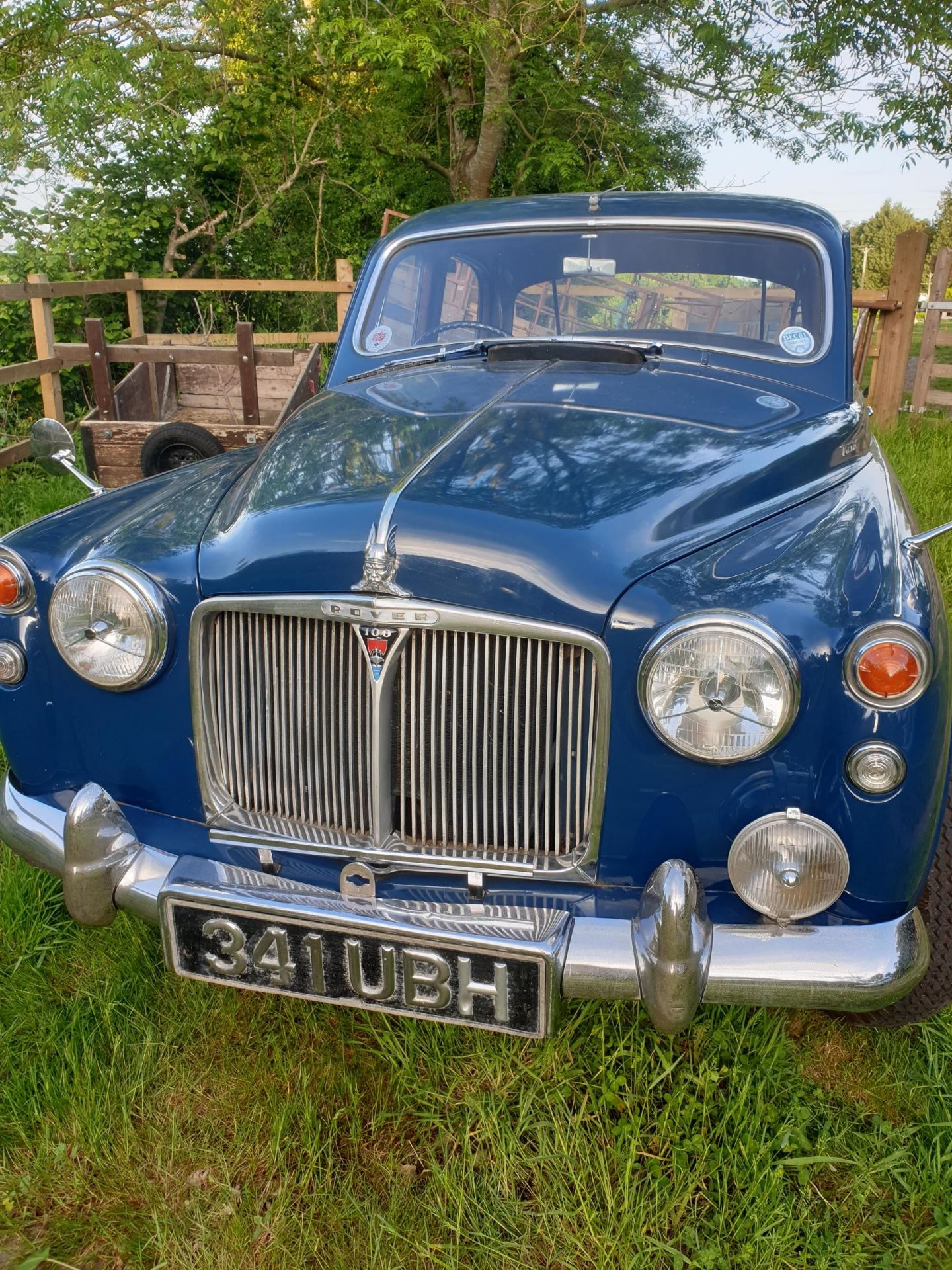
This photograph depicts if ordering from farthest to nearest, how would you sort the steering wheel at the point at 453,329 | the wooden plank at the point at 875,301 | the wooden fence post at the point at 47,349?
1. the wooden plank at the point at 875,301
2. the wooden fence post at the point at 47,349
3. the steering wheel at the point at 453,329

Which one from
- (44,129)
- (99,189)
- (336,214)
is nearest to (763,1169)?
(99,189)

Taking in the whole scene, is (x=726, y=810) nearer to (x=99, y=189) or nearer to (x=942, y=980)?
(x=942, y=980)

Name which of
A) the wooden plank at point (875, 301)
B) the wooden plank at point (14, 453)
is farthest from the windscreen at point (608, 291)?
the wooden plank at point (875, 301)

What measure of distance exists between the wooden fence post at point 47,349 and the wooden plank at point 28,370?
0.16 ft

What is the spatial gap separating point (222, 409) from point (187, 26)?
7.19m

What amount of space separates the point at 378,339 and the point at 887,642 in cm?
205

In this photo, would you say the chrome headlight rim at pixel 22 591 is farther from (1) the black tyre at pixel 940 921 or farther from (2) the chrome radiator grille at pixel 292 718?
(1) the black tyre at pixel 940 921

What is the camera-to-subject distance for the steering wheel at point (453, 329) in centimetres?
308

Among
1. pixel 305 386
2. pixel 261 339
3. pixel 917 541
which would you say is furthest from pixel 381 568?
pixel 261 339

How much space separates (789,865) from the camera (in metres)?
1.74

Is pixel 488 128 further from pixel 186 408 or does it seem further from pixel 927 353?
pixel 186 408

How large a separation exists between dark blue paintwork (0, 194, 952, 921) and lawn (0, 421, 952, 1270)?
0.49 meters

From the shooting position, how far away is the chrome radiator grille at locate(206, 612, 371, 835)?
192 centimetres

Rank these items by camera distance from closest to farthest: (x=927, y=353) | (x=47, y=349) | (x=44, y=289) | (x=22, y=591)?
(x=22, y=591)
(x=44, y=289)
(x=47, y=349)
(x=927, y=353)
